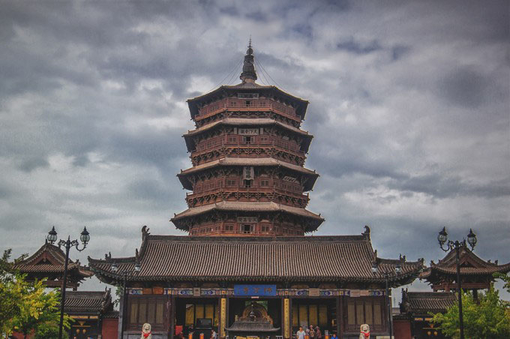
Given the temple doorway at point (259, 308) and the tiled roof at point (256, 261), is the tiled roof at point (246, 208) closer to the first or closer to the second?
the tiled roof at point (256, 261)

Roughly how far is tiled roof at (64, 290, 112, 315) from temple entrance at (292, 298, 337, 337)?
39.0 ft

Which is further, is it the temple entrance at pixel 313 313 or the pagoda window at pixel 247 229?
the pagoda window at pixel 247 229

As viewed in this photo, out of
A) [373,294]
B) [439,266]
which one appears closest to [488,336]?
[373,294]

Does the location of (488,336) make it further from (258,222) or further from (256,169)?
(256,169)

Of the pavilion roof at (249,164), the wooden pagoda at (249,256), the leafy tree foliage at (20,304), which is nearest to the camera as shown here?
the leafy tree foliage at (20,304)

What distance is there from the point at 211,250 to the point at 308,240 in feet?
21.0

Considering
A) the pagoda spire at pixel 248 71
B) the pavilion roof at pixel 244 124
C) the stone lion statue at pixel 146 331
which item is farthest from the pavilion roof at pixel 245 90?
the stone lion statue at pixel 146 331

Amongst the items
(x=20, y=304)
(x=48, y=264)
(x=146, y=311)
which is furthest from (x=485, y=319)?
(x=48, y=264)

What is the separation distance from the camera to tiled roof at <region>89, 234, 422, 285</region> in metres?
31.3

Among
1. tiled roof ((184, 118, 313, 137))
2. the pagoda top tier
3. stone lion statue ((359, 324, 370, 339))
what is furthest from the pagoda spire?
stone lion statue ((359, 324, 370, 339))

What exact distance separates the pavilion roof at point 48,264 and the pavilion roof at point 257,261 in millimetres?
6789

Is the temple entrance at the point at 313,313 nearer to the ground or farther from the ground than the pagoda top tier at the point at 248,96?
nearer to the ground

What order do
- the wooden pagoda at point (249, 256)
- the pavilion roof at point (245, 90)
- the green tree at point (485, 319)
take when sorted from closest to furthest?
the green tree at point (485, 319), the wooden pagoda at point (249, 256), the pavilion roof at point (245, 90)

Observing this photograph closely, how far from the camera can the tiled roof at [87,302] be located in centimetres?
3244
